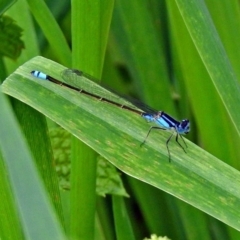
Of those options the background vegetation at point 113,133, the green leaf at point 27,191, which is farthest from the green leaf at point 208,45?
the green leaf at point 27,191

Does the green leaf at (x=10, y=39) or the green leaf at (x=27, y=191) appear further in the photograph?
the green leaf at (x=10, y=39)

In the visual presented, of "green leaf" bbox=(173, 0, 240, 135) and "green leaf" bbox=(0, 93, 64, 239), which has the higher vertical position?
"green leaf" bbox=(173, 0, 240, 135)

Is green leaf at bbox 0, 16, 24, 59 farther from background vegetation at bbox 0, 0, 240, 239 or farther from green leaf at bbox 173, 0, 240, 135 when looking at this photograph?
green leaf at bbox 173, 0, 240, 135

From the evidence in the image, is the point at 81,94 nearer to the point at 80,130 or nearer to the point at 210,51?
the point at 80,130

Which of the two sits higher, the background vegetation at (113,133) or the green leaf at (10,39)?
the green leaf at (10,39)

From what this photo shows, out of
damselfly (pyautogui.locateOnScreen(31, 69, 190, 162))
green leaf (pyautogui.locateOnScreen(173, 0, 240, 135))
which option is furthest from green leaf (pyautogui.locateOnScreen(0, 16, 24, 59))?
green leaf (pyautogui.locateOnScreen(173, 0, 240, 135))

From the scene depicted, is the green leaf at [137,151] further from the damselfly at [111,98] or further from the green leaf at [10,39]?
the green leaf at [10,39]
